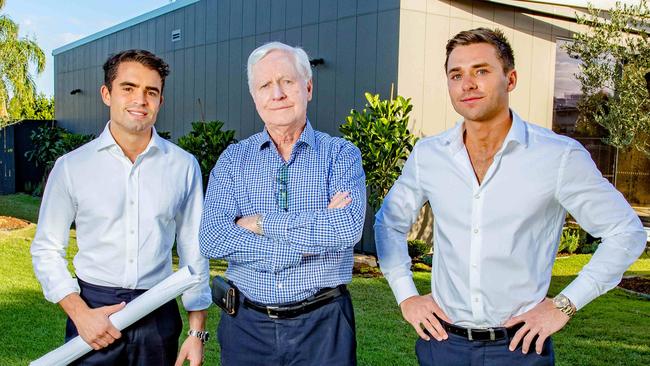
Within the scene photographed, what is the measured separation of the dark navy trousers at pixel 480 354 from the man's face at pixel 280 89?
100 centimetres

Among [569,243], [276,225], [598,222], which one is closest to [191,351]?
[276,225]

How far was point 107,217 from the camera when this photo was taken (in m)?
2.58

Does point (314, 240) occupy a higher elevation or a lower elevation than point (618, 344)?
higher

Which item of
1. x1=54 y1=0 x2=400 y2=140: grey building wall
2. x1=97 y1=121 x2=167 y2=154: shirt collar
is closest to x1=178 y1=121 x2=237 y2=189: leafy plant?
x1=54 y1=0 x2=400 y2=140: grey building wall

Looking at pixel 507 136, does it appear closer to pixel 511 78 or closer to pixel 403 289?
pixel 511 78

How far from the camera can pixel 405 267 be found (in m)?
2.59

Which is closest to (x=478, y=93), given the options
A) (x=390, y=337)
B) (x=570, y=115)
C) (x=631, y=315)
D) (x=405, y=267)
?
(x=405, y=267)

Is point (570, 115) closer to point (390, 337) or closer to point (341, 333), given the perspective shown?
point (390, 337)

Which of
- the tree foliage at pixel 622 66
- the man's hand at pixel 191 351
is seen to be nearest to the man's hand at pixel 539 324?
the man's hand at pixel 191 351

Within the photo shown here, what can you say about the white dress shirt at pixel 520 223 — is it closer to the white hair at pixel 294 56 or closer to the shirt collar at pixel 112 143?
the white hair at pixel 294 56

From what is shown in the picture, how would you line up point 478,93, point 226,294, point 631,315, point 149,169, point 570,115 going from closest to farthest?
point 478,93
point 226,294
point 149,169
point 631,315
point 570,115

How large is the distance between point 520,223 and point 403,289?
1.75 feet

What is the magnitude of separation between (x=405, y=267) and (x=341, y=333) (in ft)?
1.28

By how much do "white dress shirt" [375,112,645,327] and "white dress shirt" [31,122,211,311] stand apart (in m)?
1.12
